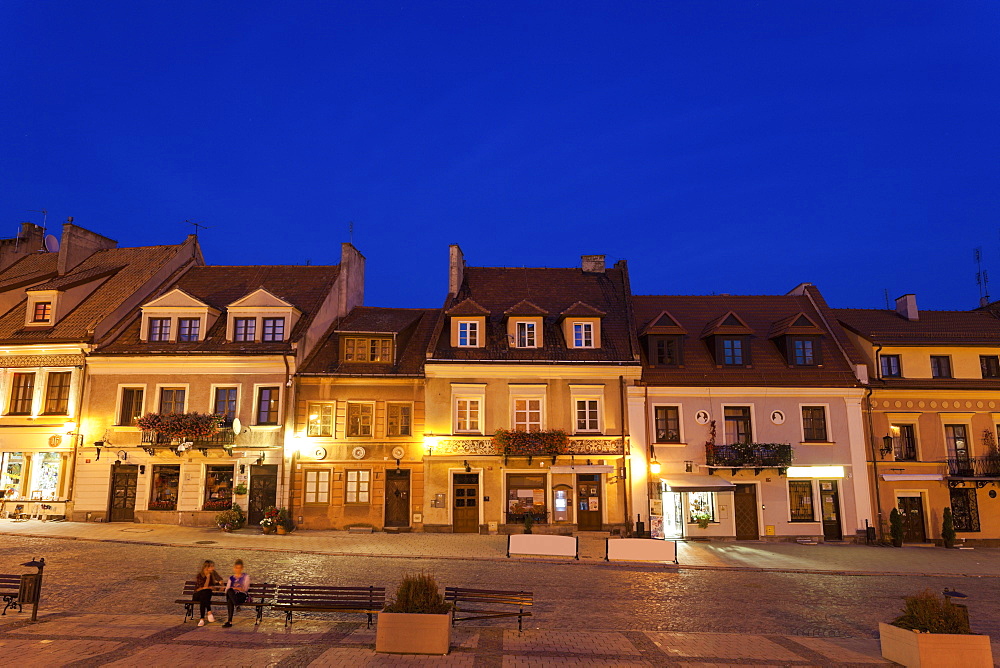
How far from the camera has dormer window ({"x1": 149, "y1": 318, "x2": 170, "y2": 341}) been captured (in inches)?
1225

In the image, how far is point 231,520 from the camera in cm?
2806

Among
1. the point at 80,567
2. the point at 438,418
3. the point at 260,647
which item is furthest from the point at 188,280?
the point at 260,647

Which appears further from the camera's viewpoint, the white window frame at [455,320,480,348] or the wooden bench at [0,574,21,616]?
the white window frame at [455,320,480,348]

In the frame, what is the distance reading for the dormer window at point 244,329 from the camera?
3108 cm

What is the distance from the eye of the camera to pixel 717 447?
29.1m

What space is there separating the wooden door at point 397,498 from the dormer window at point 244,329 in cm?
936

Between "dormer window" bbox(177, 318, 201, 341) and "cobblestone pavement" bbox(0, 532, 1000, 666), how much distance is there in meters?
10.4

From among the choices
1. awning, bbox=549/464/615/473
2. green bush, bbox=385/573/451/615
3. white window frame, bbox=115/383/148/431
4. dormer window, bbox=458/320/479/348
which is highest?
dormer window, bbox=458/320/479/348

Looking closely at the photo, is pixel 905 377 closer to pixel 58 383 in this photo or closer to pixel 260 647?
pixel 260 647

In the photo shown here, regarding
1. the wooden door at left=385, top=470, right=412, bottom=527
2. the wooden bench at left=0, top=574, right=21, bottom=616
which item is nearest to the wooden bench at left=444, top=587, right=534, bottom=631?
the wooden bench at left=0, top=574, right=21, bottom=616

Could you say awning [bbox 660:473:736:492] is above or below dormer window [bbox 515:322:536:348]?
below

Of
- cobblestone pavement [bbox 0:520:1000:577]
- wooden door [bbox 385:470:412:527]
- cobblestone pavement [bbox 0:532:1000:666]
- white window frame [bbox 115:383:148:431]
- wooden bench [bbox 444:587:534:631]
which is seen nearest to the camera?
cobblestone pavement [bbox 0:532:1000:666]

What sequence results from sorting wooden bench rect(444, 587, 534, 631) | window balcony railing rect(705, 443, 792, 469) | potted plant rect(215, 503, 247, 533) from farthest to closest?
window balcony railing rect(705, 443, 792, 469) → potted plant rect(215, 503, 247, 533) → wooden bench rect(444, 587, 534, 631)

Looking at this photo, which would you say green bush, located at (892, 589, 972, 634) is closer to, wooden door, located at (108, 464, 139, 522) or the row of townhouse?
the row of townhouse
